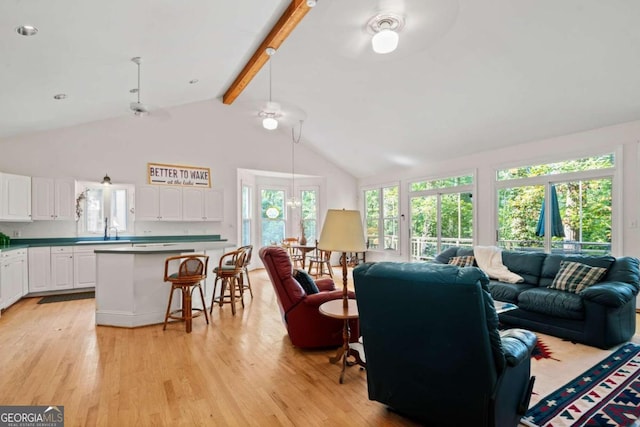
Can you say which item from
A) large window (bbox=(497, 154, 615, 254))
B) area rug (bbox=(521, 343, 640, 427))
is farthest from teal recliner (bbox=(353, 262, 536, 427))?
large window (bbox=(497, 154, 615, 254))

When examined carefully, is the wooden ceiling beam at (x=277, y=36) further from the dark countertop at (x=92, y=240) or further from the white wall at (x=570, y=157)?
the white wall at (x=570, y=157)

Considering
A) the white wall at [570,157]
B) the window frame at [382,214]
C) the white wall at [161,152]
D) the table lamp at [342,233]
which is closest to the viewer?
the table lamp at [342,233]

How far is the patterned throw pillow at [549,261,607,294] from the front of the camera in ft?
11.5

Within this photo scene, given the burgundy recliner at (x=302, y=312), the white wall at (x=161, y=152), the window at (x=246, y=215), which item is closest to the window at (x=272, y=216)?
the window at (x=246, y=215)

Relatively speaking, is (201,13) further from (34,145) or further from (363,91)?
(34,145)

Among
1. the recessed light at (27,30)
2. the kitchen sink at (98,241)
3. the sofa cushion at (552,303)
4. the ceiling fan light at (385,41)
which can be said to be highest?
the recessed light at (27,30)

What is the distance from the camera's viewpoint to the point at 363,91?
550 centimetres

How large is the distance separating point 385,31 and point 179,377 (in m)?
3.29

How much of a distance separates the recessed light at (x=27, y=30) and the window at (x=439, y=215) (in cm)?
662

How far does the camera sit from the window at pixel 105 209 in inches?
237

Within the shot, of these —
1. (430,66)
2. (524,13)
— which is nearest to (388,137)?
(430,66)

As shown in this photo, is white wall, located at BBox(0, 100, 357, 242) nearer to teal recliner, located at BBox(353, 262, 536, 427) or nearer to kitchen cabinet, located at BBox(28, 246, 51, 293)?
kitchen cabinet, located at BBox(28, 246, 51, 293)

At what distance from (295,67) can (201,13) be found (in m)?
2.18

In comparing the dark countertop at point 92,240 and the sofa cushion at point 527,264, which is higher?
the dark countertop at point 92,240
